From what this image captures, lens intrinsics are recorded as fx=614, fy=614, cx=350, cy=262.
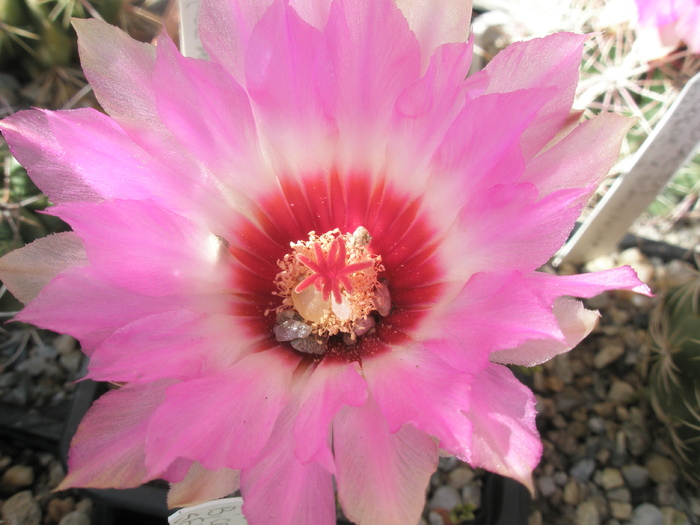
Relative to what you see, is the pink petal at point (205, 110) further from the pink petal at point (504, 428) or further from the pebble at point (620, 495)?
the pebble at point (620, 495)

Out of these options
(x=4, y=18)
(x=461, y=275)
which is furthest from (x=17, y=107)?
(x=461, y=275)

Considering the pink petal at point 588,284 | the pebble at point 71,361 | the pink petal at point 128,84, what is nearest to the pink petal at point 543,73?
the pink petal at point 588,284

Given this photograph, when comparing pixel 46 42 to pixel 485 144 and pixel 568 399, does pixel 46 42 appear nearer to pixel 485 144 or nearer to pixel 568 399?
pixel 485 144

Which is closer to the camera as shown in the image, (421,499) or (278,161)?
(421,499)

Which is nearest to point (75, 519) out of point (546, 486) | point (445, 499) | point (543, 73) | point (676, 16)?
point (445, 499)

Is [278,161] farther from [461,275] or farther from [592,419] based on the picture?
[592,419]
